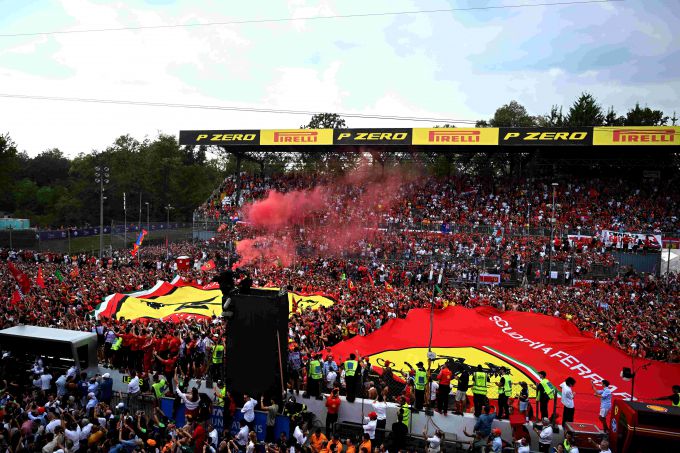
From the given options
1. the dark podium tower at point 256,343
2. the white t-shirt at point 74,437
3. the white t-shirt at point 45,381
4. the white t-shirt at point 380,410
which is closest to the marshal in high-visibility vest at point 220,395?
the dark podium tower at point 256,343

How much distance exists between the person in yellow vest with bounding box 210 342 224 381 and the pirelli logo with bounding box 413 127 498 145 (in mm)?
25733

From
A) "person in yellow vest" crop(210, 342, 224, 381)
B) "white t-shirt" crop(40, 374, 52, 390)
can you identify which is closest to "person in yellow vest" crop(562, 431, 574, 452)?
"person in yellow vest" crop(210, 342, 224, 381)

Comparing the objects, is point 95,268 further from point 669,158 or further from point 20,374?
point 669,158

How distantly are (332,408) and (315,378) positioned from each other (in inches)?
32.8

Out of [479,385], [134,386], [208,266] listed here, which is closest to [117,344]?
[134,386]

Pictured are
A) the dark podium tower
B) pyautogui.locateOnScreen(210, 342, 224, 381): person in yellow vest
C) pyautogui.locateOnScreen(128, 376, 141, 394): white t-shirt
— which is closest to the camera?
the dark podium tower

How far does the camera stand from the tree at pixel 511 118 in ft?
196

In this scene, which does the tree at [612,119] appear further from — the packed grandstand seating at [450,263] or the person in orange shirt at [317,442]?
the person in orange shirt at [317,442]

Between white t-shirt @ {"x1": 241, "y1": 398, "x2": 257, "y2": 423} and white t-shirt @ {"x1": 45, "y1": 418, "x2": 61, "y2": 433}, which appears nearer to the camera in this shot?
white t-shirt @ {"x1": 45, "y1": 418, "x2": 61, "y2": 433}

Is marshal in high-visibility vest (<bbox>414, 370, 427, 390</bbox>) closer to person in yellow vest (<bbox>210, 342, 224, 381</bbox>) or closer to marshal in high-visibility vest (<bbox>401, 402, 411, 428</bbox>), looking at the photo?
marshal in high-visibility vest (<bbox>401, 402, 411, 428</bbox>)

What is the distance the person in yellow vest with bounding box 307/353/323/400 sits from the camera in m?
11.7

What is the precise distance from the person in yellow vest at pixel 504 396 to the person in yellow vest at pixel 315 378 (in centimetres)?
399

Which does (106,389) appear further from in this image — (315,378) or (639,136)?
(639,136)

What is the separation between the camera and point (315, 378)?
38.7 feet
